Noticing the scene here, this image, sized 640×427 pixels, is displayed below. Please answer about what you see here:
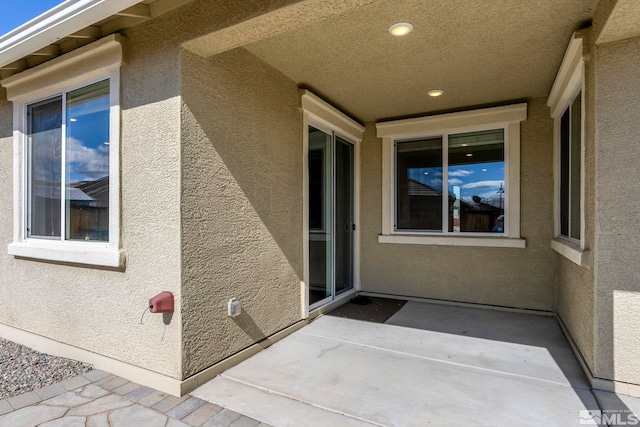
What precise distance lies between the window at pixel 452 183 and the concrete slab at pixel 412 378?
164cm

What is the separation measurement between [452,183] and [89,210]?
473 cm

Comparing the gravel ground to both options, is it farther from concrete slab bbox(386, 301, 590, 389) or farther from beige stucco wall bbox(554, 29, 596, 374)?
beige stucco wall bbox(554, 29, 596, 374)

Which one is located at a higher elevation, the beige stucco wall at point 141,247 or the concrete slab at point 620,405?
the beige stucco wall at point 141,247

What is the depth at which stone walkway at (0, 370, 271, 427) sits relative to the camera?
225 centimetres

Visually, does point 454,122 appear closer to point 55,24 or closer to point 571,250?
point 571,250

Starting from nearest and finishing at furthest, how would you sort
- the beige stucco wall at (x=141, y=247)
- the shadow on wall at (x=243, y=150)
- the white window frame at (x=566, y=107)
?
the beige stucco wall at (x=141, y=247), the shadow on wall at (x=243, y=150), the white window frame at (x=566, y=107)

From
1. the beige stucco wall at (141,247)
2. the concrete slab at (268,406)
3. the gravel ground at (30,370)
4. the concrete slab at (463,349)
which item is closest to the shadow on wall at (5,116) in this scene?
the beige stucco wall at (141,247)

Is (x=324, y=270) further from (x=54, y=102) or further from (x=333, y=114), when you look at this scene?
(x=54, y=102)

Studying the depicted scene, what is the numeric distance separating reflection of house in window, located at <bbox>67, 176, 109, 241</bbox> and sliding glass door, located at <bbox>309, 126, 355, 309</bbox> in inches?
91.3

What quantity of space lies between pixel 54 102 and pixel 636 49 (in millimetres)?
5335

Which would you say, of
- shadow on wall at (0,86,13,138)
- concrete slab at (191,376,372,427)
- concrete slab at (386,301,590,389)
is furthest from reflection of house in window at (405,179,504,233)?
shadow on wall at (0,86,13,138)

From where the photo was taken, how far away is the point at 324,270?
187 inches

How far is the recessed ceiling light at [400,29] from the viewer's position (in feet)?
9.14

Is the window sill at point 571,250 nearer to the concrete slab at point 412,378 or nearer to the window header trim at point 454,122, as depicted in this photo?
the concrete slab at point 412,378
